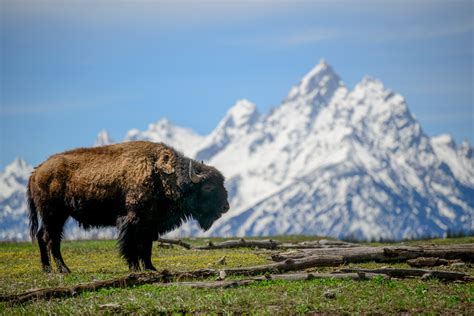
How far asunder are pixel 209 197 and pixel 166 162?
2.36 m

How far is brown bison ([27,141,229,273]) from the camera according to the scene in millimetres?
29609

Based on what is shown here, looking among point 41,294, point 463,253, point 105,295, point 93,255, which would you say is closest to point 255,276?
point 105,295

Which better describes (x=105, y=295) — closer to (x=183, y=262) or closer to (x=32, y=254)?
(x=183, y=262)

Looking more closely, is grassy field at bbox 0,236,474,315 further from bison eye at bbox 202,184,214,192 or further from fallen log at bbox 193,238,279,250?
fallen log at bbox 193,238,279,250

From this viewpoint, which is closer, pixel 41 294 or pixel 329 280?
pixel 41 294

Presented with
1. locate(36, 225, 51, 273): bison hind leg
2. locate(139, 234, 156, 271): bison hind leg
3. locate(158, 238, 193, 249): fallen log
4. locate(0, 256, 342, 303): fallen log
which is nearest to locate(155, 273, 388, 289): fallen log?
locate(0, 256, 342, 303): fallen log

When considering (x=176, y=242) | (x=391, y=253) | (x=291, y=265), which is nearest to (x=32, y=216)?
(x=291, y=265)

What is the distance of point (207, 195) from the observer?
3141 cm

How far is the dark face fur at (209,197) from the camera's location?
31.3 m

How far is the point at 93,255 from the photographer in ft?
132

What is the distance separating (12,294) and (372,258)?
13964 mm

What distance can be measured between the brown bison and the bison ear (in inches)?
Result: 0.5

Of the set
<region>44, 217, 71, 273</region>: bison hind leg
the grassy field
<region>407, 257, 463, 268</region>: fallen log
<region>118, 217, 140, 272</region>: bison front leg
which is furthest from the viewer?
<region>44, 217, 71, 273</region>: bison hind leg

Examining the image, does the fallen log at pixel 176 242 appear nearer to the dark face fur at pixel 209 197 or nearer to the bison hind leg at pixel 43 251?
the dark face fur at pixel 209 197
